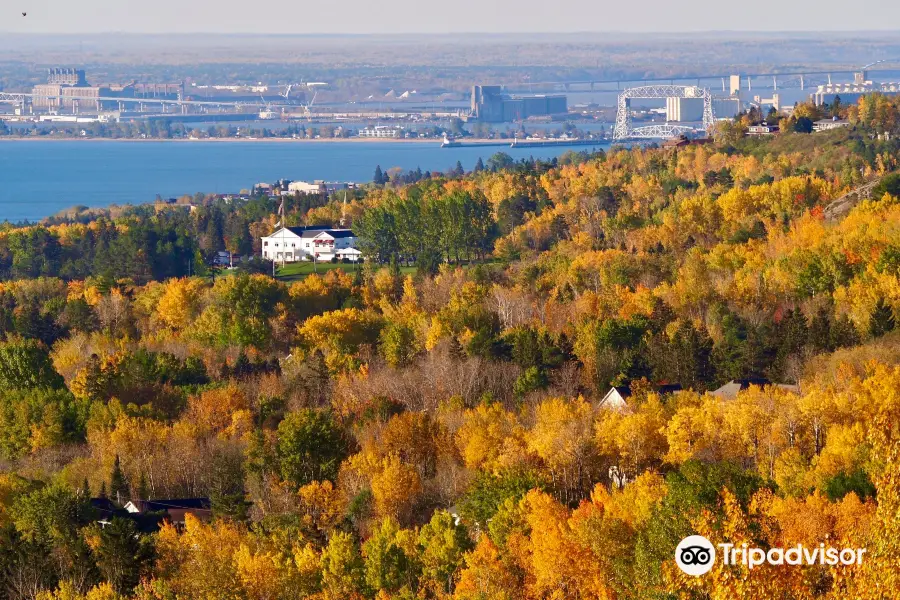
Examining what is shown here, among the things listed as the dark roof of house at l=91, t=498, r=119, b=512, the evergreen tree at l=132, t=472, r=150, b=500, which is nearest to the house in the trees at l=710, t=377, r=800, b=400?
the evergreen tree at l=132, t=472, r=150, b=500

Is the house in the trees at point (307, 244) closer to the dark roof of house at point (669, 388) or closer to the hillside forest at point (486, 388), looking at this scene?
the hillside forest at point (486, 388)

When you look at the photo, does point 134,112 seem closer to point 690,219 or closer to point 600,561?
point 690,219

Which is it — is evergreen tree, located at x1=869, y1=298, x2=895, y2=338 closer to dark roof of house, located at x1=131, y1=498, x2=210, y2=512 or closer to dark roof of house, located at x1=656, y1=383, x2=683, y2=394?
dark roof of house, located at x1=656, y1=383, x2=683, y2=394

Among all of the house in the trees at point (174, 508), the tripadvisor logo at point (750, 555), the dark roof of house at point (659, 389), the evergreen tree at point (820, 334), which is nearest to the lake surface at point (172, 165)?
the evergreen tree at point (820, 334)

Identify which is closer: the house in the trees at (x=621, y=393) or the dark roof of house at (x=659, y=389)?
the house in the trees at (x=621, y=393)

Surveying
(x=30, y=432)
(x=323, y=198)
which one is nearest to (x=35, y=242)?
(x=323, y=198)

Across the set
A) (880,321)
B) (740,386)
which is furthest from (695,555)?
(880,321)
